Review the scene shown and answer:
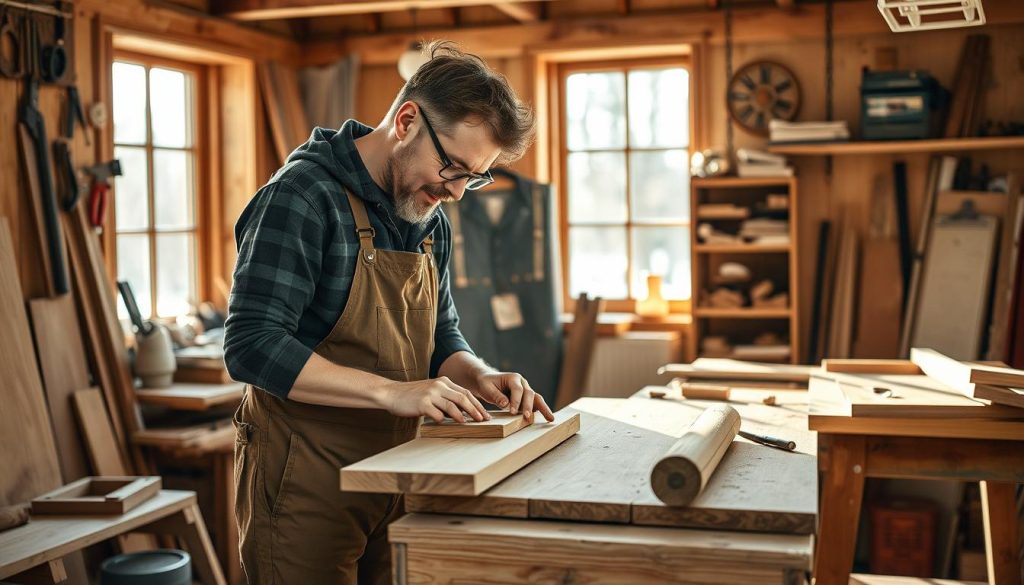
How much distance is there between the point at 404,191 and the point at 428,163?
0.09m

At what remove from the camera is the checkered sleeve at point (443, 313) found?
249 cm

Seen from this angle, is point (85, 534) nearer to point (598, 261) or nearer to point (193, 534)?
point (193, 534)

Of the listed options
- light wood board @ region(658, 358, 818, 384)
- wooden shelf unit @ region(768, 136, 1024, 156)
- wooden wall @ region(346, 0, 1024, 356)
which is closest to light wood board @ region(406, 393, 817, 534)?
light wood board @ region(658, 358, 818, 384)

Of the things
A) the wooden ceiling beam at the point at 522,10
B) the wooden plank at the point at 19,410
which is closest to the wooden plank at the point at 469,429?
the wooden plank at the point at 19,410

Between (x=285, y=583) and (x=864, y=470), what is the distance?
153cm

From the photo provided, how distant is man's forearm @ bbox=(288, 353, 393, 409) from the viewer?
1.95m

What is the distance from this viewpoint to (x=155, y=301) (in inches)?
205

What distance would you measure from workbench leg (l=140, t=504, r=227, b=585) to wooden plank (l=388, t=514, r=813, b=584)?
7.50 ft

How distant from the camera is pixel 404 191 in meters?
2.17

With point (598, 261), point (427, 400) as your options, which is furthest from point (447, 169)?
point (598, 261)

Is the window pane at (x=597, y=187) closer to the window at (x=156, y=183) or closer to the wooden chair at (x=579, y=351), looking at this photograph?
the wooden chair at (x=579, y=351)

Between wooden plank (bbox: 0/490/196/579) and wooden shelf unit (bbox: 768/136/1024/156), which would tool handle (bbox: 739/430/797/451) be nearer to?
wooden plank (bbox: 0/490/196/579)

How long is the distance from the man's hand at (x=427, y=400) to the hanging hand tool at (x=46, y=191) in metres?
2.75

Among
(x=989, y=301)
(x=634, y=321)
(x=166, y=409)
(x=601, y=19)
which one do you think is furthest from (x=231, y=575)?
(x=989, y=301)
